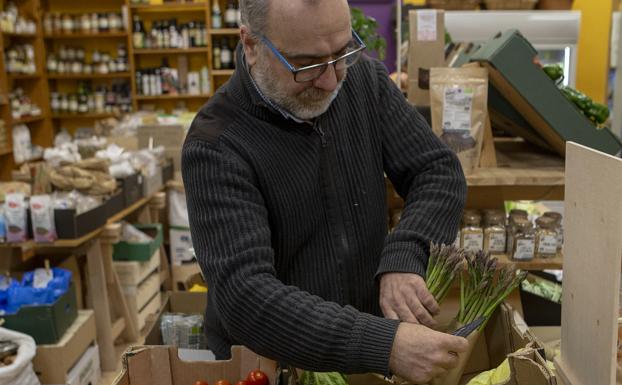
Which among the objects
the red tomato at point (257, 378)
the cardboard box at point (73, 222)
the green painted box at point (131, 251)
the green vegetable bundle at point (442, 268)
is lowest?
the green painted box at point (131, 251)

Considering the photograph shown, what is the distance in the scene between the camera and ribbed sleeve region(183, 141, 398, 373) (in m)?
1.18

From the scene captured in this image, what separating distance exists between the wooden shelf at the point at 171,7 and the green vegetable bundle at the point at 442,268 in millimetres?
6222

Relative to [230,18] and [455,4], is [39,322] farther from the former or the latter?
[230,18]

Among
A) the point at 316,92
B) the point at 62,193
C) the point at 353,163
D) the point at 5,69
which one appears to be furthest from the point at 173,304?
the point at 5,69

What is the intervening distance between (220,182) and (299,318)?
13.5 inches

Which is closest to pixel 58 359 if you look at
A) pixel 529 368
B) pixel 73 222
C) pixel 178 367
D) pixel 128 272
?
pixel 73 222

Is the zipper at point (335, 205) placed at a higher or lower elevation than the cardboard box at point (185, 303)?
→ higher

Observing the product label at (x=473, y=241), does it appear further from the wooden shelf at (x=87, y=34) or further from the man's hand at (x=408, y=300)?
the wooden shelf at (x=87, y=34)

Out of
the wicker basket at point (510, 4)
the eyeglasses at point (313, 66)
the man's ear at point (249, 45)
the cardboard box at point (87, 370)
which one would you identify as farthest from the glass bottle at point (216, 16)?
the eyeglasses at point (313, 66)

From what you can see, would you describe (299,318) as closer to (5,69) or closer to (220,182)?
(220,182)

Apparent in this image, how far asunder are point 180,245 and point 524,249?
3.10 metres

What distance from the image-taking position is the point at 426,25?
93.7 inches

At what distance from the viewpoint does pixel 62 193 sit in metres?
3.60

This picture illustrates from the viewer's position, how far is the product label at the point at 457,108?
6.69 feet
